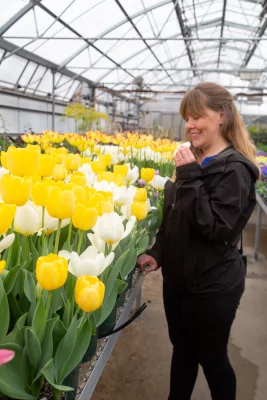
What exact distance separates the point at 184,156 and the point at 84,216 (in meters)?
0.64

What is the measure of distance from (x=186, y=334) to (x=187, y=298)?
0.64 ft

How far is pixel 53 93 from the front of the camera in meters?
11.0

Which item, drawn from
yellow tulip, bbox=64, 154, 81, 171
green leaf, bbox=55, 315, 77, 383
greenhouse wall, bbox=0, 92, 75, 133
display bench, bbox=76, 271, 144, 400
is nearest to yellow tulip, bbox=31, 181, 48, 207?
green leaf, bbox=55, 315, 77, 383

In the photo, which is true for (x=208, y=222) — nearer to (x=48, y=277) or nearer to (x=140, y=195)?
(x=140, y=195)

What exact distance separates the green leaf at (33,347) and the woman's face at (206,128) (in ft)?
3.11

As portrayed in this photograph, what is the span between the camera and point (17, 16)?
22.6ft

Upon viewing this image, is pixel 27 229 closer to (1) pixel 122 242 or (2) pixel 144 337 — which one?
(1) pixel 122 242

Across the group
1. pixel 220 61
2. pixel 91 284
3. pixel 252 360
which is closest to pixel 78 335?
pixel 91 284

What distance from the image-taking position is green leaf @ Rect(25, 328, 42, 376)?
1.67ft

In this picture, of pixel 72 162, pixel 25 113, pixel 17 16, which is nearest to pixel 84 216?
pixel 72 162

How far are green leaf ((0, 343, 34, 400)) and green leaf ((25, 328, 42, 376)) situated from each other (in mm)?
13

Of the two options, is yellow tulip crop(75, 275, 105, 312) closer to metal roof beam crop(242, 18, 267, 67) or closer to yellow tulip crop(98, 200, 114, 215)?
yellow tulip crop(98, 200, 114, 215)

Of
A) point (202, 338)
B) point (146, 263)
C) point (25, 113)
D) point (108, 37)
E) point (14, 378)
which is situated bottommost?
point (202, 338)

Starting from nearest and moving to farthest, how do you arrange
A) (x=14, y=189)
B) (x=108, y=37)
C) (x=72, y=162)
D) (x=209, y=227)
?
(x=14, y=189) < (x=72, y=162) < (x=209, y=227) < (x=108, y=37)
